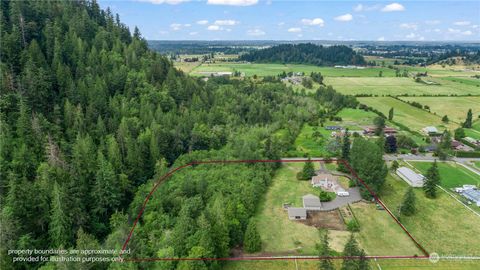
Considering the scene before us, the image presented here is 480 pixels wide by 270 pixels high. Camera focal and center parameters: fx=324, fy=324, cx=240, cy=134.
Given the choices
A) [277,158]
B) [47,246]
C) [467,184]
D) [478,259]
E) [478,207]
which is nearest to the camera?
[47,246]

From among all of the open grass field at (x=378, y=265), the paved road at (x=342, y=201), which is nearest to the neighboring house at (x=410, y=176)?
the paved road at (x=342, y=201)

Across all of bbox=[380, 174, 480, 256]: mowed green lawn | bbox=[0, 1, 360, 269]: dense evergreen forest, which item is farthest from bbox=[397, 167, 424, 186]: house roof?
bbox=[0, 1, 360, 269]: dense evergreen forest

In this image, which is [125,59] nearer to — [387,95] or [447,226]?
[447,226]

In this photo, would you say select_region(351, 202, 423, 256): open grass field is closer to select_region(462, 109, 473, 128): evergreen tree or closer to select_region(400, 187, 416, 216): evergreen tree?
select_region(400, 187, 416, 216): evergreen tree

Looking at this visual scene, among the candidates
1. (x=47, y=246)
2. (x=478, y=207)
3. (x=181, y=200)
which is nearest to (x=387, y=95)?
(x=478, y=207)

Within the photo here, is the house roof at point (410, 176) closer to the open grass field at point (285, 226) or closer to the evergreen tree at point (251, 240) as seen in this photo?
the open grass field at point (285, 226)
